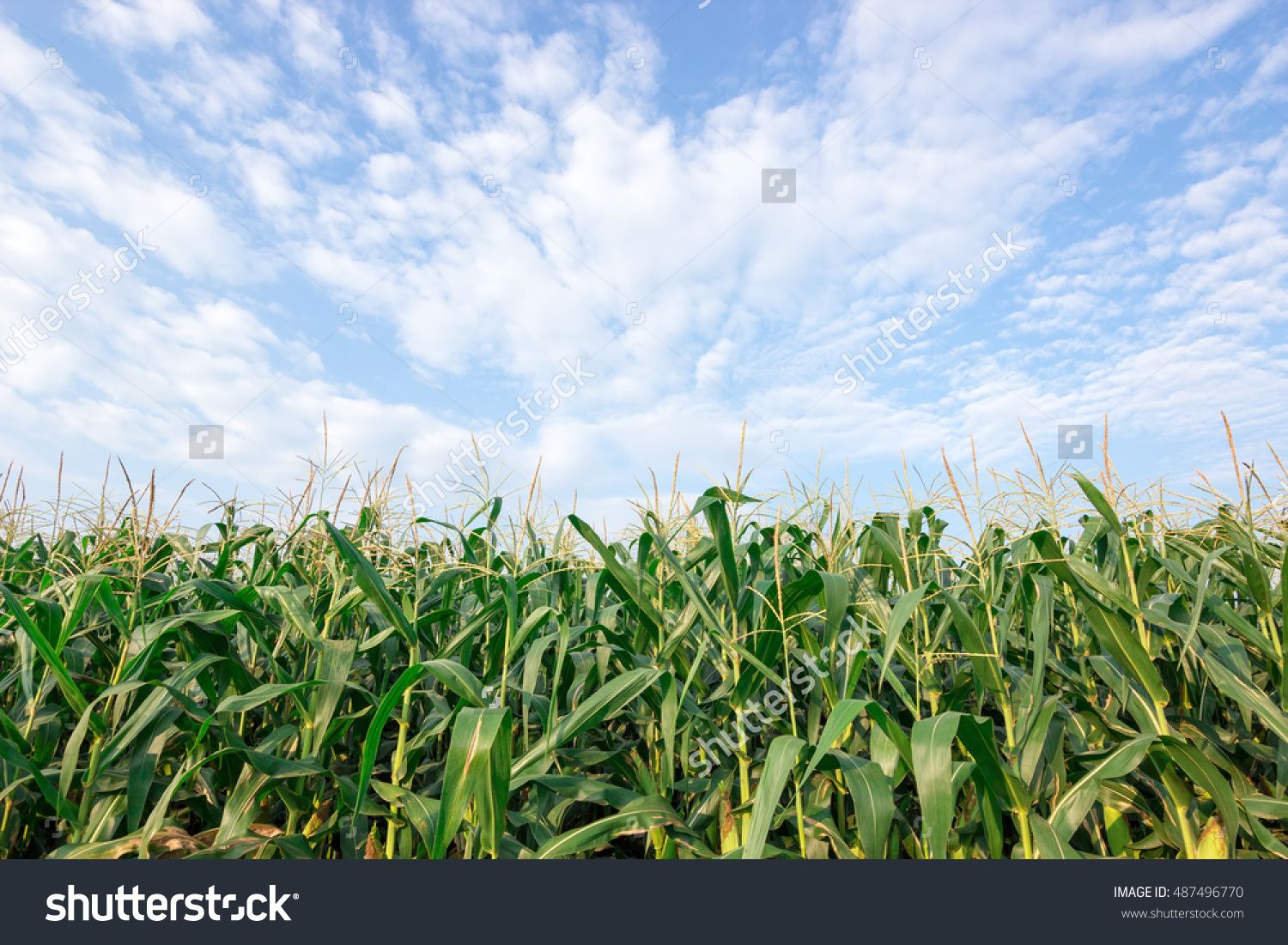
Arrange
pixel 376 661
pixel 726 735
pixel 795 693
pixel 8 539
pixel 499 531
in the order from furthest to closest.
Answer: pixel 8 539, pixel 499 531, pixel 376 661, pixel 795 693, pixel 726 735

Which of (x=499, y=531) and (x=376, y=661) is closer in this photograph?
(x=376, y=661)

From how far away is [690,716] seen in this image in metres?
2.53

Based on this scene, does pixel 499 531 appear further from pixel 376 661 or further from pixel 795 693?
pixel 795 693

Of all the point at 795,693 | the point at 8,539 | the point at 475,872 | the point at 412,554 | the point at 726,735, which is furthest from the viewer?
the point at 8,539

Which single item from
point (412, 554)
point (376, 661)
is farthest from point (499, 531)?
point (376, 661)

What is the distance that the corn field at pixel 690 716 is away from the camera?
7.48ft

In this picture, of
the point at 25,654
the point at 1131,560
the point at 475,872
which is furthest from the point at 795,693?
the point at 25,654

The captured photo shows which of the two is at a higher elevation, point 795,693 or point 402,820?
point 795,693

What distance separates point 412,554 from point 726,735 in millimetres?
1796

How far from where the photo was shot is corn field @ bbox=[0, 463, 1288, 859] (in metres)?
2.28

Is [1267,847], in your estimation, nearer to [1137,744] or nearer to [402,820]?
[1137,744]

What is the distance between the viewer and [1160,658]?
115 inches

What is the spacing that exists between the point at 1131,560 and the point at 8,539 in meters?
6.59

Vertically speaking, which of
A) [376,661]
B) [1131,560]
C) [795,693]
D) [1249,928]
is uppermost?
[1131,560]
